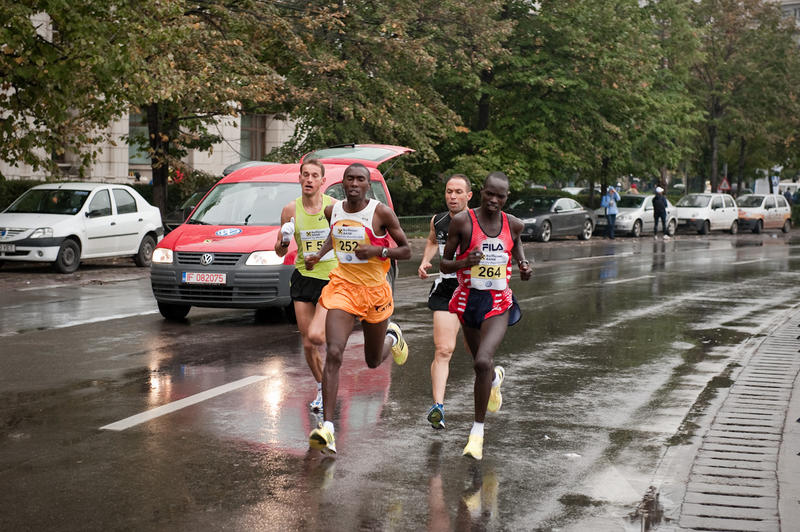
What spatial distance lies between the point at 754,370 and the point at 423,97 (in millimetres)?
22177

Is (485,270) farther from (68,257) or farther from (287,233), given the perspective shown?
(68,257)

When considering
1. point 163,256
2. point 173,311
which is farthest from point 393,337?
point 173,311

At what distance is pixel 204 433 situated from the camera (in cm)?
721

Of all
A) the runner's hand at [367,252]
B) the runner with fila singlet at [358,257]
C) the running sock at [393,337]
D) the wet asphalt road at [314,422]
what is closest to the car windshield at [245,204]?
the wet asphalt road at [314,422]

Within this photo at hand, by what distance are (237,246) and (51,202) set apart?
32.2 ft

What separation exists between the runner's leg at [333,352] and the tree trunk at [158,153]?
1903cm

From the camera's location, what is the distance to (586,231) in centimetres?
3791

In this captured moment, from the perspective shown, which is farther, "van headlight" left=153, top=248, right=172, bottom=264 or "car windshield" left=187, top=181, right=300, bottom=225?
"car windshield" left=187, top=181, right=300, bottom=225

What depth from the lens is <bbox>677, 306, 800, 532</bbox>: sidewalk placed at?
5543 millimetres

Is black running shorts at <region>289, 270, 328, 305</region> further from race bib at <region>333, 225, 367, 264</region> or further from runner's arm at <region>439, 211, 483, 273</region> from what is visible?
runner's arm at <region>439, 211, 483, 273</region>

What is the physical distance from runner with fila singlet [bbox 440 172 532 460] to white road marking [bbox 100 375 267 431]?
2272mm

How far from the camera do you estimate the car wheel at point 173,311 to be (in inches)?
522

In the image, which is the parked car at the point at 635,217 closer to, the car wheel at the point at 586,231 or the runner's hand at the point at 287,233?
the car wheel at the point at 586,231

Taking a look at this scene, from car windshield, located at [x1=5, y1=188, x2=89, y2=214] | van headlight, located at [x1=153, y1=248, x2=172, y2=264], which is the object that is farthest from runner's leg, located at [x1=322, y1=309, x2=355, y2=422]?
car windshield, located at [x1=5, y1=188, x2=89, y2=214]
